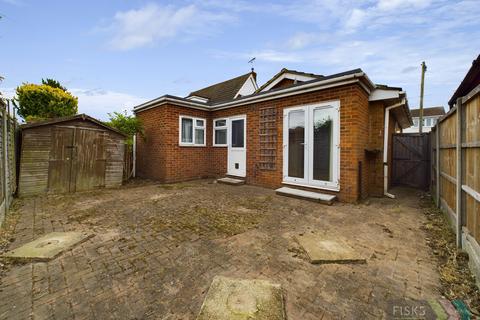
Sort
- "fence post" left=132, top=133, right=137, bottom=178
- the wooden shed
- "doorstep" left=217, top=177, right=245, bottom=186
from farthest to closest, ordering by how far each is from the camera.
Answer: "fence post" left=132, top=133, right=137, bottom=178 → "doorstep" left=217, top=177, right=245, bottom=186 → the wooden shed

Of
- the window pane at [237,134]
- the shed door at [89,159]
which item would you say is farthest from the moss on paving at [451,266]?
the shed door at [89,159]

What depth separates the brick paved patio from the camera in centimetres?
162

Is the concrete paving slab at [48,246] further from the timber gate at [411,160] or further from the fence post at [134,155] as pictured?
the timber gate at [411,160]

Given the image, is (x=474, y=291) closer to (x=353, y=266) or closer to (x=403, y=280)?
(x=403, y=280)

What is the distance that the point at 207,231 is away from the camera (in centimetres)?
318

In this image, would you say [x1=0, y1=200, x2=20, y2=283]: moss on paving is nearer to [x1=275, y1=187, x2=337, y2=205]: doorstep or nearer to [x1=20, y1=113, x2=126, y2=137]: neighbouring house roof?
[x1=20, y1=113, x2=126, y2=137]: neighbouring house roof

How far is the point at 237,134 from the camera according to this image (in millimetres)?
7789

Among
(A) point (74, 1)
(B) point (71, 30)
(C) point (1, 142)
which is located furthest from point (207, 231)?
(B) point (71, 30)

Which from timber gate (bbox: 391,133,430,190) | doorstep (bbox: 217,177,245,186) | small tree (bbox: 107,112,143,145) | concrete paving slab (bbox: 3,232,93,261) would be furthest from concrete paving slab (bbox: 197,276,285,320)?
timber gate (bbox: 391,133,430,190)

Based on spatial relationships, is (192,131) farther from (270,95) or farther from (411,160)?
(411,160)

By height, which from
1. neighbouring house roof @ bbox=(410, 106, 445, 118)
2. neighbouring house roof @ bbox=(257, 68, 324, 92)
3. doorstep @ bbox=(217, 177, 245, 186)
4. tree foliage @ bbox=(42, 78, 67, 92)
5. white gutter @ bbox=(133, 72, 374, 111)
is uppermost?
neighbouring house roof @ bbox=(410, 106, 445, 118)

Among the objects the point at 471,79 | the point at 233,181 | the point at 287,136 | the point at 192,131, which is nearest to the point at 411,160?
the point at 471,79

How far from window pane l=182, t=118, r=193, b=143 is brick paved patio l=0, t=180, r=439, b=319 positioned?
413 cm

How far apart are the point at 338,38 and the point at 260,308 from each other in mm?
9327
